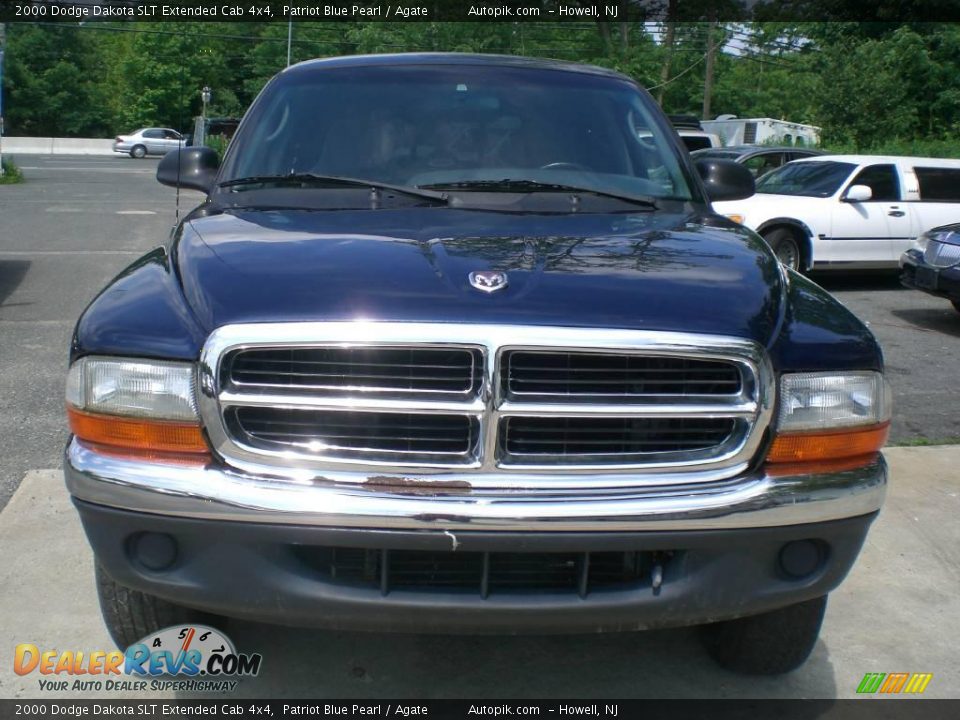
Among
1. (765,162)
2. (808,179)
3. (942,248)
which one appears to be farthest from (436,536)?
(765,162)

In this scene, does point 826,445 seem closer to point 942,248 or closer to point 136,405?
point 136,405

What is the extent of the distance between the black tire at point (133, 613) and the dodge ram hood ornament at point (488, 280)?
1.27 meters

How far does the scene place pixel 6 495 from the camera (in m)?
4.53

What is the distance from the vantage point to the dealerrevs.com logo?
9.99ft

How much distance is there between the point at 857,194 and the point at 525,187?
28.9ft

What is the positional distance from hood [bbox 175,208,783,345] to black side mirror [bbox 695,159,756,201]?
0.99 m

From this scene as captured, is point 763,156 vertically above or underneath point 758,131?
above

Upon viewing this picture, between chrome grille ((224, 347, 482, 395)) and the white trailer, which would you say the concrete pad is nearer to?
chrome grille ((224, 347, 482, 395))

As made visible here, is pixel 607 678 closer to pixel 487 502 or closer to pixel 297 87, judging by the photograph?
pixel 487 502

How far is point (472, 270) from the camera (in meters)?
2.71

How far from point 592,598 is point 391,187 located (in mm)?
1670

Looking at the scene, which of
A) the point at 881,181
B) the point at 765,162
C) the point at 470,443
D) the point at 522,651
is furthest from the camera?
the point at 765,162

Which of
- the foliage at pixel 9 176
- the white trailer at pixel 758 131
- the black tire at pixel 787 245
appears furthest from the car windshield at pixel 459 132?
the white trailer at pixel 758 131

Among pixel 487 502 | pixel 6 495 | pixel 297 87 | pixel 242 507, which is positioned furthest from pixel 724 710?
pixel 6 495
